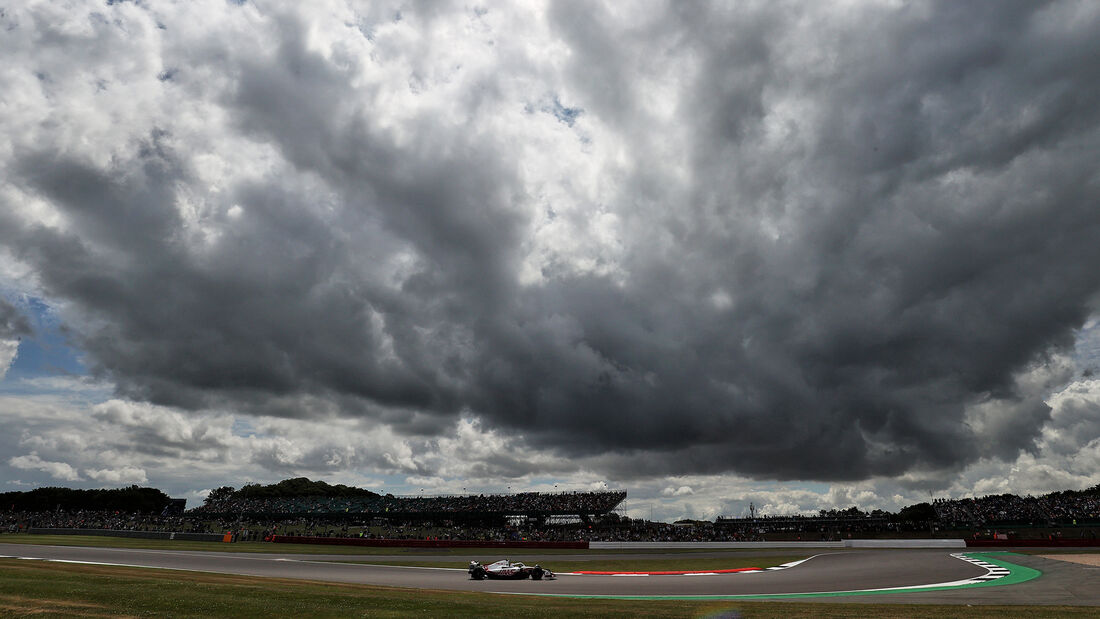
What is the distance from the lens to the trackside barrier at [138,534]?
249 feet

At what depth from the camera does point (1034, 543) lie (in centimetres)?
6488

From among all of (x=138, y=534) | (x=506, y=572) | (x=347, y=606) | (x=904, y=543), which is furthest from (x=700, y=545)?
(x=138, y=534)

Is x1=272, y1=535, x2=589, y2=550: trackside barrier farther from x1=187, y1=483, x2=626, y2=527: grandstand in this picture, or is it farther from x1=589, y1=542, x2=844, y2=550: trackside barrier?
x1=187, y1=483, x2=626, y2=527: grandstand

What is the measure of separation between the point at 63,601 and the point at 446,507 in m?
113

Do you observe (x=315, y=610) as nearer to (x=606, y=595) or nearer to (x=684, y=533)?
(x=606, y=595)

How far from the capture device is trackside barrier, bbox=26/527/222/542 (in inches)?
2991

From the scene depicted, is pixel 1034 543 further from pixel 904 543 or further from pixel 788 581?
pixel 788 581

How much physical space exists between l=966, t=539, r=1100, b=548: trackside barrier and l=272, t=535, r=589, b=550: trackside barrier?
41.6 meters

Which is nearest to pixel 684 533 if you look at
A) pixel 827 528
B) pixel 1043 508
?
pixel 827 528

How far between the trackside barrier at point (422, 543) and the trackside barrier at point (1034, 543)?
41.6 meters

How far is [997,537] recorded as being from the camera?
67.0 meters

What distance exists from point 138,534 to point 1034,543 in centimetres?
10643

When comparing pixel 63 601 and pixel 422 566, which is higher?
pixel 63 601

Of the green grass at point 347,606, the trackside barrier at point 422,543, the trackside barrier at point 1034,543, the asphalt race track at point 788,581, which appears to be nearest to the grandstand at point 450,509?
the trackside barrier at point 422,543
